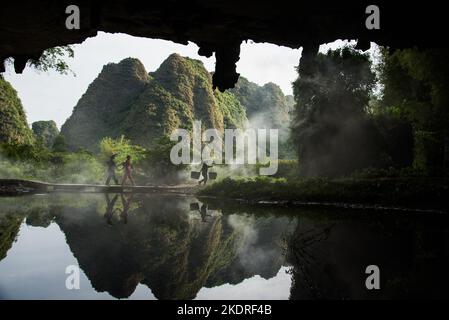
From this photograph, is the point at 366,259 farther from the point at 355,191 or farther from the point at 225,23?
the point at 355,191

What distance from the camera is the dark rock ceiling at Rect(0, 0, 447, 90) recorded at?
5895 millimetres

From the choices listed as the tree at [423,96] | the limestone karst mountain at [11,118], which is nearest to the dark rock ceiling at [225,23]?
the tree at [423,96]

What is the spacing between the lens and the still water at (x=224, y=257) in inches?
172

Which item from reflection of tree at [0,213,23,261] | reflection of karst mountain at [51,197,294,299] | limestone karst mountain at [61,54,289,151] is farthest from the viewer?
limestone karst mountain at [61,54,289,151]

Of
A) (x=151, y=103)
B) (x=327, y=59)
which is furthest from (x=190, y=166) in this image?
(x=151, y=103)

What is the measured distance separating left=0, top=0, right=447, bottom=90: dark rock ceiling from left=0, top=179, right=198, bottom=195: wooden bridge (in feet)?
45.8

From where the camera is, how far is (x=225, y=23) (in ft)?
21.5

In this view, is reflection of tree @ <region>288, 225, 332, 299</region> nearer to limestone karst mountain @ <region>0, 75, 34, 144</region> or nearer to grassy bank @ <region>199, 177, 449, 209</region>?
grassy bank @ <region>199, 177, 449, 209</region>

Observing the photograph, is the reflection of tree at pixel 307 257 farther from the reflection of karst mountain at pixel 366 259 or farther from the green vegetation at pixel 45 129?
the green vegetation at pixel 45 129

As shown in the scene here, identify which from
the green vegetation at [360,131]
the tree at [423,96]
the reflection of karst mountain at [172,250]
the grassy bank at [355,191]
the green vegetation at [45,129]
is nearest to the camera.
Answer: the reflection of karst mountain at [172,250]

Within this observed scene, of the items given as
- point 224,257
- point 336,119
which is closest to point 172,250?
point 224,257

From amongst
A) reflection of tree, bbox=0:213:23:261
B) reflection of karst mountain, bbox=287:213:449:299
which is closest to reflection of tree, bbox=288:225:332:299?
reflection of karst mountain, bbox=287:213:449:299

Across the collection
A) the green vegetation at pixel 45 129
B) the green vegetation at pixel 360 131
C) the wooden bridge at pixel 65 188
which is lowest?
the wooden bridge at pixel 65 188

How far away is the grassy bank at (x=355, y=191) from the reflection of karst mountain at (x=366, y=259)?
331 cm
